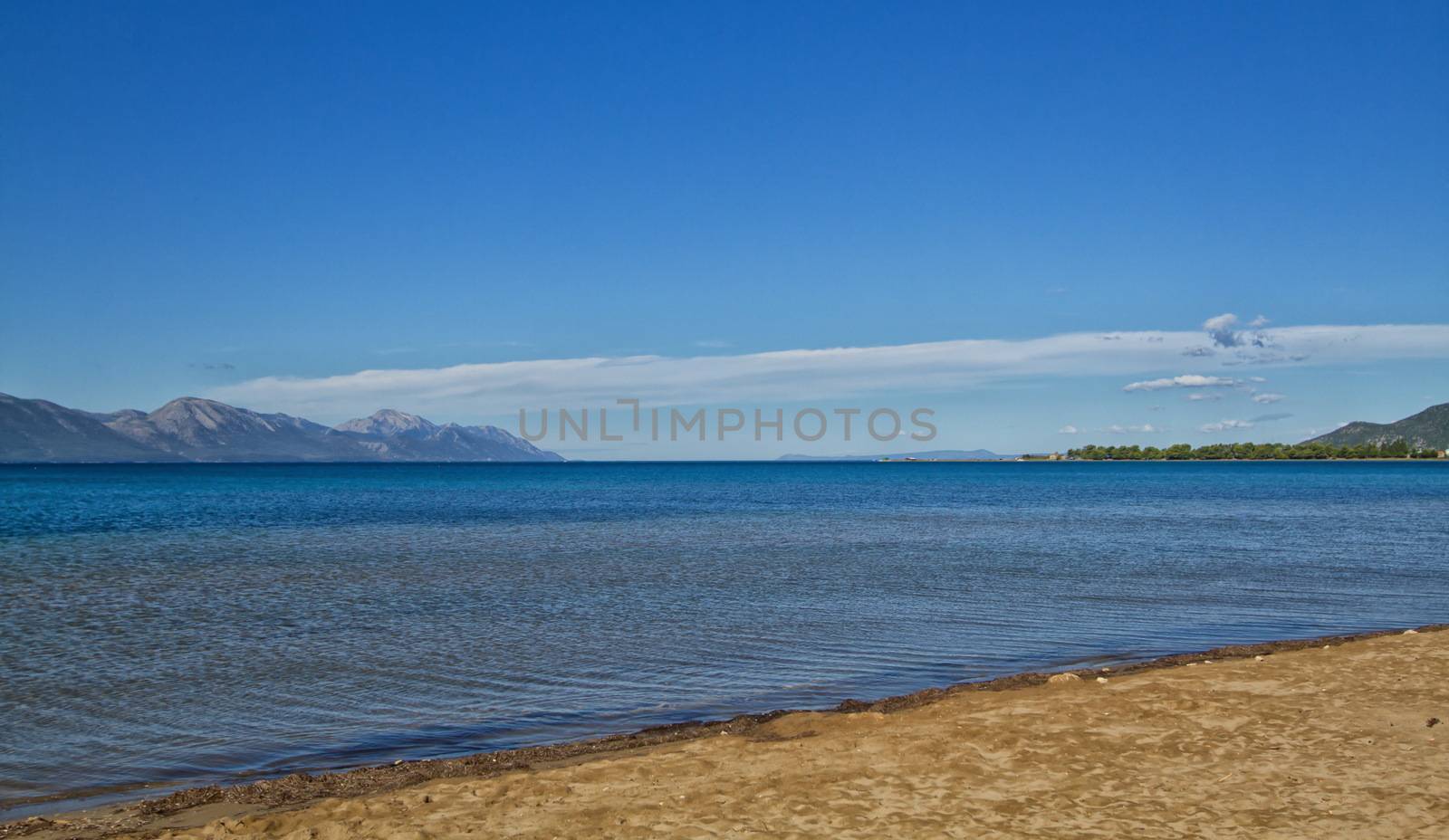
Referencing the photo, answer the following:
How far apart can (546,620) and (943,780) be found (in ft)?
38.9

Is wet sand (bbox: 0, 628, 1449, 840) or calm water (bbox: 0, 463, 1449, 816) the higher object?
wet sand (bbox: 0, 628, 1449, 840)

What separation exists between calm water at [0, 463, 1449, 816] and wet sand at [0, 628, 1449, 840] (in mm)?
1455

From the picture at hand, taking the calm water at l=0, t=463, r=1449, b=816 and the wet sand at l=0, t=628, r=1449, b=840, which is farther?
the calm water at l=0, t=463, r=1449, b=816

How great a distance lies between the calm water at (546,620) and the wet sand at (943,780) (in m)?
1.46

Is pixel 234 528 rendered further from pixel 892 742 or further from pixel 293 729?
pixel 892 742

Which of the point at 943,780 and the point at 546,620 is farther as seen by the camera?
the point at 546,620

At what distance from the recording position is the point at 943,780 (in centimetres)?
864

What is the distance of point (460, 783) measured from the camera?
8.93 meters

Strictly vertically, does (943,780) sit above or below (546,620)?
above

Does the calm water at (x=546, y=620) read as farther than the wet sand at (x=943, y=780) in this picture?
Yes

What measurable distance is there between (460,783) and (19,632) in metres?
13.6

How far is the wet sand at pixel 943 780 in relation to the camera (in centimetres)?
763

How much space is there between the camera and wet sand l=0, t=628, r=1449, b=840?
7.63 meters

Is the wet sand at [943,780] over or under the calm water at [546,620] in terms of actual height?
over
